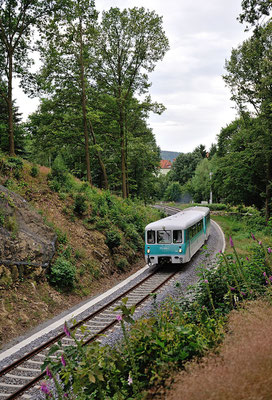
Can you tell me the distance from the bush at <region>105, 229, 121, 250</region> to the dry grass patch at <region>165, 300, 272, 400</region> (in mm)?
14515

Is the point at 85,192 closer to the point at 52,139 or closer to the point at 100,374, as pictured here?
the point at 52,139

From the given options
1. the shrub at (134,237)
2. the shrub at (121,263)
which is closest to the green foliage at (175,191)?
the shrub at (134,237)

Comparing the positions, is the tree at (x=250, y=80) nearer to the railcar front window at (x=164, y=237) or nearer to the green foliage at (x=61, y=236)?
the railcar front window at (x=164, y=237)

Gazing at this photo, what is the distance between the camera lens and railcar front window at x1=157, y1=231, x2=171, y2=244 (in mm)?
16516

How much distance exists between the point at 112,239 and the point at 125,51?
51.6 feet

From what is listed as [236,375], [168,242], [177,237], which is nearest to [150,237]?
[168,242]

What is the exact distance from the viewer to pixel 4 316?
9.91 metres

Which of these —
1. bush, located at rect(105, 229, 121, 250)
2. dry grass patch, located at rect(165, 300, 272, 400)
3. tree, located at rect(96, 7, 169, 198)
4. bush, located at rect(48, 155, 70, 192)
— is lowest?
bush, located at rect(105, 229, 121, 250)

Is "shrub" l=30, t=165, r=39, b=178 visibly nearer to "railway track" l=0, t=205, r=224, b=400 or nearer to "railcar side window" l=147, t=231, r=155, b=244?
"railcar side window" l=147, t=231, r=155, b=244

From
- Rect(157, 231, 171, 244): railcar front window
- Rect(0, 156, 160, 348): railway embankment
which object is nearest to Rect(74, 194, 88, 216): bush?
Rect(0, 156, 160, 348): railway embankment

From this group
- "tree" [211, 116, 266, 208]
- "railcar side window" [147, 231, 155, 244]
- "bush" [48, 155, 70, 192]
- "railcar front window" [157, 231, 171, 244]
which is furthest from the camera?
"tree" [211, 116, 266, 208]

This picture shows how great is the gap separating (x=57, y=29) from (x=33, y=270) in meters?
15.8

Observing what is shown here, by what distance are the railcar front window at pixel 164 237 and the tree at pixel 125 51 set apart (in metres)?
10.8

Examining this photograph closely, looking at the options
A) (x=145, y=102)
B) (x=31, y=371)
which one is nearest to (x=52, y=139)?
(x=145, y=102)
